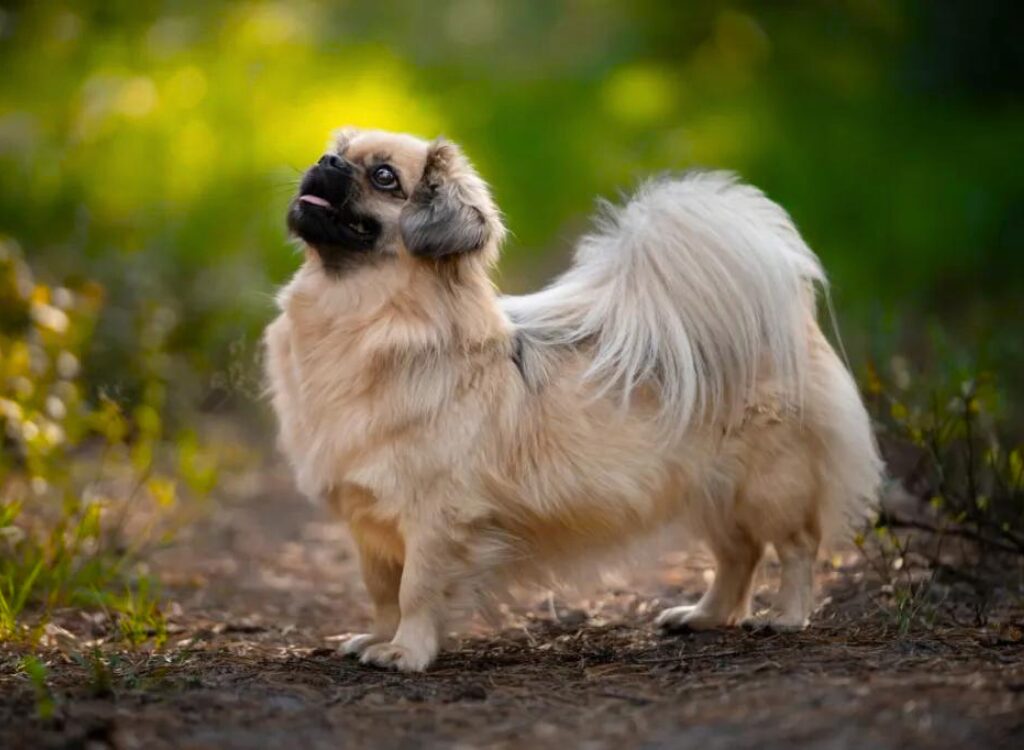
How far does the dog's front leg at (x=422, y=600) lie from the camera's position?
147 inches

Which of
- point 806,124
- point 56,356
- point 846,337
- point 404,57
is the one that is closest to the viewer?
point 56,356

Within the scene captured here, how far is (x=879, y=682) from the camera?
314cm

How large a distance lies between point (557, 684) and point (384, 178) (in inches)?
55.5

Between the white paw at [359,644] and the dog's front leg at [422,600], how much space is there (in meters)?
0.12

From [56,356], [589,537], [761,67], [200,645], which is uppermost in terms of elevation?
[761,67]

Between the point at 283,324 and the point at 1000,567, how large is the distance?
94.5 inches

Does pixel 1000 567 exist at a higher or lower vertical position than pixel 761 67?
lower

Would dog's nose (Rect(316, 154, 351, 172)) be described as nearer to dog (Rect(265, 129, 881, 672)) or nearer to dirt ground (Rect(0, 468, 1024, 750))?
dog (Rect(265, 129, 881, 672))

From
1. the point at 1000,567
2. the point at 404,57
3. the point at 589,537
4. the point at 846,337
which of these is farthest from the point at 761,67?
the point at 589,537

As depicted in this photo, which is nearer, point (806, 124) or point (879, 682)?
point (879, 682)

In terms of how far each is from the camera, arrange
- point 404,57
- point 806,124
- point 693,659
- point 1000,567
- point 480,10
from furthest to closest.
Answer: point 480,10, point 404,57, point 806,124, point 1000,567, point 693,659

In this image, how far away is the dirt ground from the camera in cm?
287

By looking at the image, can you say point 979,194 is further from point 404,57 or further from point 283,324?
point 283,324

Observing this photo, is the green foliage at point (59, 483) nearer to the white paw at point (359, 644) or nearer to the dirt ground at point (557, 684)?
the dirt ground at point (557, 684)
